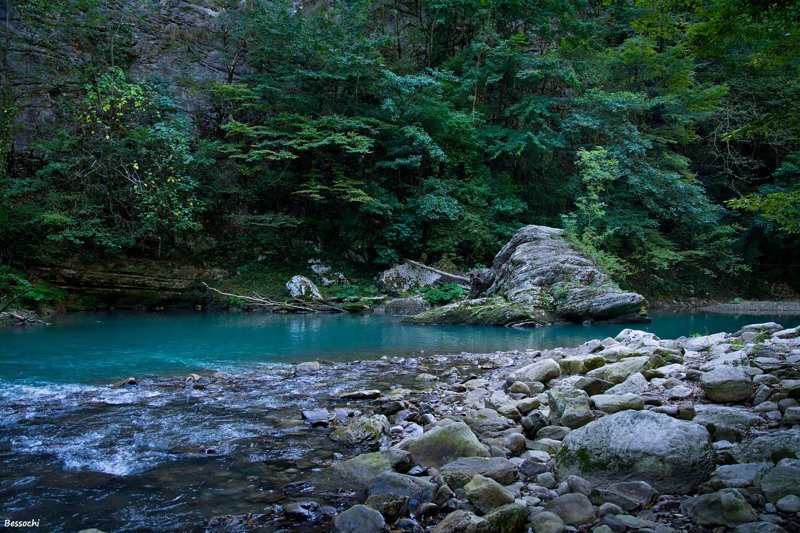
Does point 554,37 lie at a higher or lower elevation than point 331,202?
higher

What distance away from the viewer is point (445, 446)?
11.9ft

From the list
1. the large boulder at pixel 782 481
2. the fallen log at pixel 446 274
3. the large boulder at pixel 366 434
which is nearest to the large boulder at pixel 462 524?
the large boulder at pixel 782 481

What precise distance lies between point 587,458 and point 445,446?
41.0 inches

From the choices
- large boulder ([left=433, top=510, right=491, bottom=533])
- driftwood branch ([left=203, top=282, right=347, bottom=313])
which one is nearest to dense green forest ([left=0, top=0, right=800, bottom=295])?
driftwood branch ([left=203, top=282, right=347, bottom=313])

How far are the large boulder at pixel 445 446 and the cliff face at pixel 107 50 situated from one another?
18853 mm

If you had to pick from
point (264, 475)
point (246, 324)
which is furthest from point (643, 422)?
point (246, 324)

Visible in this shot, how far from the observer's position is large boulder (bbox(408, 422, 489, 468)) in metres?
3.54

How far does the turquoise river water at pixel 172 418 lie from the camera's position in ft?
10.1

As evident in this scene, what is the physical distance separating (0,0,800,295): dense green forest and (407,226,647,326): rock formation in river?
1.86 meters

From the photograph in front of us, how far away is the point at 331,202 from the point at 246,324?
8312mm

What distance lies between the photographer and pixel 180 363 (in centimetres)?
798

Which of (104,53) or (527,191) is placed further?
(527,191)

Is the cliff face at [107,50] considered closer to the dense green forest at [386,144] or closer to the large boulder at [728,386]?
the dense green forest at [386,144]

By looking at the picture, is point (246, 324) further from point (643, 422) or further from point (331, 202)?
point (643, 422)
